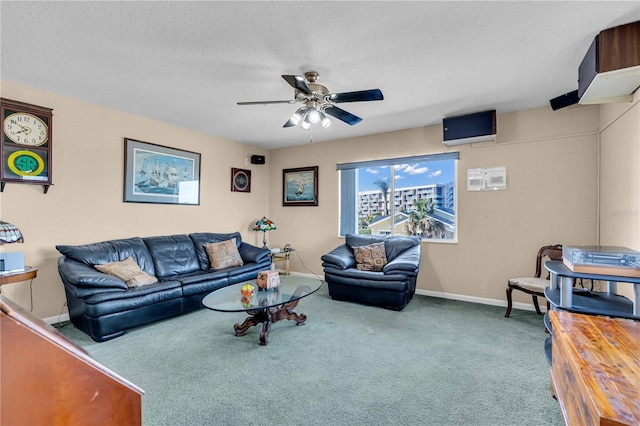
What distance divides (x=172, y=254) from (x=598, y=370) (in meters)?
4.22

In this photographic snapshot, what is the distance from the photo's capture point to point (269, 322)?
2.89 m

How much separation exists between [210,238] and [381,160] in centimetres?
296

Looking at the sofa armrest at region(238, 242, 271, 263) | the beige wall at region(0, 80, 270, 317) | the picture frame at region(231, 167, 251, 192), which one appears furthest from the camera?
the picture frame at region(231, 167, 251, 192)

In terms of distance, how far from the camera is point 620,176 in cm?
282

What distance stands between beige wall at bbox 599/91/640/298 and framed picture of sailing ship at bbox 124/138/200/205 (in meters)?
5.11

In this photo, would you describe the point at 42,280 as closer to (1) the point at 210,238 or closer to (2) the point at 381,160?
(1) the point at 210,238

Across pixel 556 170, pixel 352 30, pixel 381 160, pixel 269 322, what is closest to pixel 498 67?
pixel 352 30

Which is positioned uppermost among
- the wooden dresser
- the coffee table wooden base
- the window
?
the window

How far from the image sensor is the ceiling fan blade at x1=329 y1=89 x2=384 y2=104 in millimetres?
2477

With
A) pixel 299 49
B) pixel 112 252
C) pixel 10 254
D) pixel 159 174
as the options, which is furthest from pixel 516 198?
pixel 10 254

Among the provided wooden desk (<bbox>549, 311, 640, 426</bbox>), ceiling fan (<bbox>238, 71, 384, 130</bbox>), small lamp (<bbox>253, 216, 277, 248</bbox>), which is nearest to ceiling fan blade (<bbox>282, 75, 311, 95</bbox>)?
ceiling fan (<bbox>238, 71, 384, 130</bbox>)

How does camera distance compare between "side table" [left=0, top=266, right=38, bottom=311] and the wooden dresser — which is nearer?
the wooden dresser

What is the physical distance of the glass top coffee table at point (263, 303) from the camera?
2680mm

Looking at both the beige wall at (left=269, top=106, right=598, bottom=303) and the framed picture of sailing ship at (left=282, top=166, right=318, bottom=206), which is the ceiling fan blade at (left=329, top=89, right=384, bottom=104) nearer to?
the beige wall at (left=269, top=106, right=598, bottom=303)
